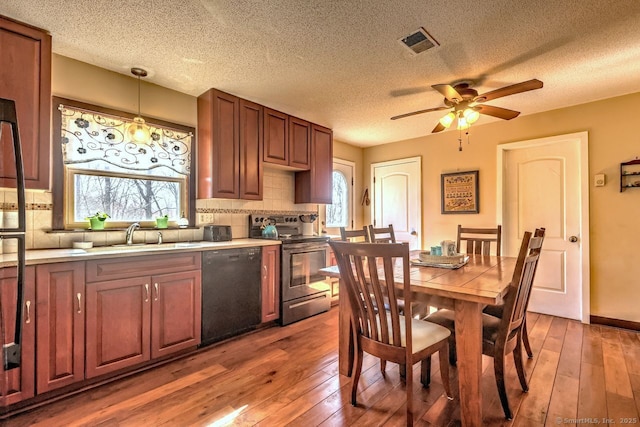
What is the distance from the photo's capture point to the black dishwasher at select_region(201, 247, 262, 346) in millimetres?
2615

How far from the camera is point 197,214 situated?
10.3 ft

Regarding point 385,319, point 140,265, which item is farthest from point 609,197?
point 140,265

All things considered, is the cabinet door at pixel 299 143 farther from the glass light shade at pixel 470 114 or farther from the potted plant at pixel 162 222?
the glass light shade at pixel 470 114

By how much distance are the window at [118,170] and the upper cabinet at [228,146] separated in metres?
0.22

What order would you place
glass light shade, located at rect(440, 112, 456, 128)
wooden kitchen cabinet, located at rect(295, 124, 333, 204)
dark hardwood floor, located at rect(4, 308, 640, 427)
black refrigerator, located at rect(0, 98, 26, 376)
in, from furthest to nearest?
wooden kitchen cabinet, located at rect(295, 124, 333, 204), glass light shade, located at rect(440, 112, 456, 128), dark hardwood floor, located at rect(4, 308, 640, 427), black refrigerator, located at rect(0, 98, 26, 376)

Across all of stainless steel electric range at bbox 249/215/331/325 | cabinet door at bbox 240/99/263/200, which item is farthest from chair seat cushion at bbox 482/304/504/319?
cabinet door at bbox 240/99/263/200

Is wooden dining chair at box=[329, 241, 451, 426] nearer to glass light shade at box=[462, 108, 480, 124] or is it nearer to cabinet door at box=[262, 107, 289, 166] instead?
glass light shade at box=[462, 108, 480, 124]

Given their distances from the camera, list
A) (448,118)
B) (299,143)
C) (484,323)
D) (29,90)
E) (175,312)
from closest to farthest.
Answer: (484,323)
(29,90)
(175,312)
(448,118)
(299,143)

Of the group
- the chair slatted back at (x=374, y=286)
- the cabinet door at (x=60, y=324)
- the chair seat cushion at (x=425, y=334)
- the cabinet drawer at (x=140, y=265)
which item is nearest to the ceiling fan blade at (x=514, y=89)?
the chair slatted back at (x=374, y=286)

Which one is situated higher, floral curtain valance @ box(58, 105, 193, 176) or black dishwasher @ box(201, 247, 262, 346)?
floral curtain valance @ box(58, 105, 193, 176)

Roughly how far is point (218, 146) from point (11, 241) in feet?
5.36

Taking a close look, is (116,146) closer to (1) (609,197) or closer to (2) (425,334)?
(2) (425,334)

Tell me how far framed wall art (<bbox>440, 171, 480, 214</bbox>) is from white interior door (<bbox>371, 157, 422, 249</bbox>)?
377 millimetres

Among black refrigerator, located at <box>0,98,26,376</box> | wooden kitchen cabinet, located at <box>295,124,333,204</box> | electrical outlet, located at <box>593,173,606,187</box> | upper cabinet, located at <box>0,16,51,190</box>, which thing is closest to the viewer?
black refrigerator, located at <box>0,98,26,376</box>
